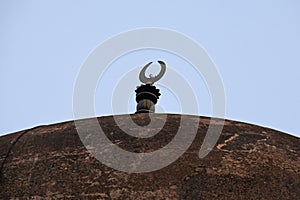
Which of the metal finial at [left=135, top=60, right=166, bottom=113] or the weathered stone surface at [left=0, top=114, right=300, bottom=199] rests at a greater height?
the metal finial at [left=135, top=60, right=166, bottom=113]

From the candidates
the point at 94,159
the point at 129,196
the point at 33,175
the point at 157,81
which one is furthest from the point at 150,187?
the point at 157,81

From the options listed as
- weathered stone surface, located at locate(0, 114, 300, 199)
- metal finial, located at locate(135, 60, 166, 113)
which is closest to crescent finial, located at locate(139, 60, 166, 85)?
metal finial, located at locate(135, 60, 166, 113)

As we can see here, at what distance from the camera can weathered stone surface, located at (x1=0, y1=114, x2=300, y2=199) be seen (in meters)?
6.63

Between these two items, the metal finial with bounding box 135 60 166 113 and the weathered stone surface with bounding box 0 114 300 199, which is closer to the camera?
the weathered stone surface with bounding box 0 114 300 199

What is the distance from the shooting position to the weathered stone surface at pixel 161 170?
6633 mm

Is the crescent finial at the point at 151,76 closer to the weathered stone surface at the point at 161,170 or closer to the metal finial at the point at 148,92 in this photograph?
the metal finial at the point at 148,92

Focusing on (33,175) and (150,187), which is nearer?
(150,187)

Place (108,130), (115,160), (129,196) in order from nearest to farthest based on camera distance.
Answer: (129,196)
(115,160)
(108,130)

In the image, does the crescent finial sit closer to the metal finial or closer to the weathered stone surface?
the metal finial

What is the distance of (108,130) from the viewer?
764cm

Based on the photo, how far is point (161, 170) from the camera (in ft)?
22.6

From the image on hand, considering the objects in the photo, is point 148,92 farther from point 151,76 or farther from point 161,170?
point 161,170

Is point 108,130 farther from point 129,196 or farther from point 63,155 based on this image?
point 129,196

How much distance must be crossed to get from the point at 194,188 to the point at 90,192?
107cm
